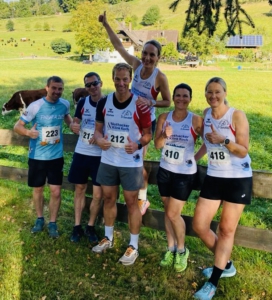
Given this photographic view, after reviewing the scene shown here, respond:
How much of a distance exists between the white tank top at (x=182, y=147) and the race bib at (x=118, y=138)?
1.60 ft

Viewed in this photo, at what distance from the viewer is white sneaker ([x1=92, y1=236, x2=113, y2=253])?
14.4 feet

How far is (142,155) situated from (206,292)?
1.58 m

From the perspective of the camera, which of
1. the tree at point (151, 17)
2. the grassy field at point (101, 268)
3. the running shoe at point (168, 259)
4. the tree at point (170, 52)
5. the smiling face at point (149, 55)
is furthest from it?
the tree at point (151, 17)

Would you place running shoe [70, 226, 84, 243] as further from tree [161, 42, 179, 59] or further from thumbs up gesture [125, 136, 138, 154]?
tree [161, 42, 179, 59]

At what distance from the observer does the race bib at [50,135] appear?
4.61 m

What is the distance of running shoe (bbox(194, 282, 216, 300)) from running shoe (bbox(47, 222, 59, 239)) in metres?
2.05

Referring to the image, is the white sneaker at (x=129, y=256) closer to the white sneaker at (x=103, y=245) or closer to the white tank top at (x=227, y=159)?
the white sneaker at (x=103, y=245)

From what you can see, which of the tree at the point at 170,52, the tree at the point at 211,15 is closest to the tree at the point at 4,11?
the tree at the point at 170,52

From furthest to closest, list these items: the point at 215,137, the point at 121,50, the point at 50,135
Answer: the point at 121,50
the point at 50,135
the point at 215,137

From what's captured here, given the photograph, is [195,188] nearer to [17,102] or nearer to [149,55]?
[149,55]

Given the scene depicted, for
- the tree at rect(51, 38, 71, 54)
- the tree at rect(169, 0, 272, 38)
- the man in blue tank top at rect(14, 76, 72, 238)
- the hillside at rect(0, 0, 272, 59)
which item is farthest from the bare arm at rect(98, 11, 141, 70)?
the tree at rect(51, 38, 71, 54)

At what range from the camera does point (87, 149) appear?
14.6 ft

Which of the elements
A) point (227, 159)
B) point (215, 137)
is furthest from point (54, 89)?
Answer: point (227, 159)

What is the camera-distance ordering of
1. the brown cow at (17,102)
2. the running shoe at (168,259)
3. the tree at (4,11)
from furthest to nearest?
the tree at (4,11)
the brown cow at (17,102)
the running shoe at (168,259)
